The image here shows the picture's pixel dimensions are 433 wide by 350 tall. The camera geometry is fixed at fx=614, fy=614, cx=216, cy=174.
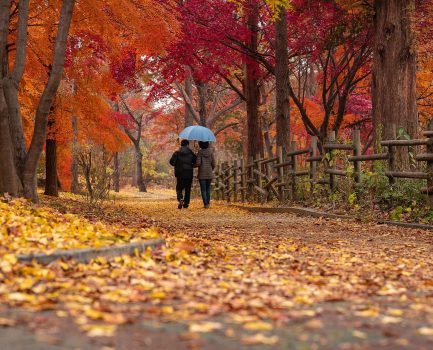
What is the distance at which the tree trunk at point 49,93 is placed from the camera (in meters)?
9.85

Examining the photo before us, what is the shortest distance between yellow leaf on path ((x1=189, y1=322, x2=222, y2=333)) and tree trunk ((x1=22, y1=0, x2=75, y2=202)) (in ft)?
24.8

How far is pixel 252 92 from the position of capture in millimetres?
18844

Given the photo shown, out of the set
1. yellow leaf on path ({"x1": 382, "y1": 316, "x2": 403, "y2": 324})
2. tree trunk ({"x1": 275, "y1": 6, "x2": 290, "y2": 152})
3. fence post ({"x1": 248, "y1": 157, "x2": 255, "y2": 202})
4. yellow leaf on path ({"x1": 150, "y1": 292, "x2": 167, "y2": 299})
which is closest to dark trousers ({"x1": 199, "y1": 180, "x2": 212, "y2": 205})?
tree trunk ({"x1": 275, "y1": 6, "x2": 290, "y2": 152})

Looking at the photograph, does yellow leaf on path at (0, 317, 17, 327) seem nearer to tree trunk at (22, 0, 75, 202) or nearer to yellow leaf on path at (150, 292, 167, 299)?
yellow leaf on path at (150, 292, 167, 299)

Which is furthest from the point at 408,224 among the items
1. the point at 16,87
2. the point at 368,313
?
the point at 16,87

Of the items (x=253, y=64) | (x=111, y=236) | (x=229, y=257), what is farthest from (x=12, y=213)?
(x=253, y=64)

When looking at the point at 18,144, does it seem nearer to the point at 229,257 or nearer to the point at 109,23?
the point at 109,23

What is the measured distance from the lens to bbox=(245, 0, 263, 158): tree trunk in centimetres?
1819

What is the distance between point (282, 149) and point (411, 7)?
5358 mm

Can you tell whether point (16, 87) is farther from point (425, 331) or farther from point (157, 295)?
point (425, 331)

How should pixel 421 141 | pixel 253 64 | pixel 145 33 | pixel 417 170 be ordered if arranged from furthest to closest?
pixel 253 64
pixel 145 33
pixel 417 170
pixel 421 141

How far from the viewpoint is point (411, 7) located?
11016mm

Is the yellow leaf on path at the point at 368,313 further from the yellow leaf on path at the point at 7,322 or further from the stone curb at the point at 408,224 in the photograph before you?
the stone curb at the point at 408,224

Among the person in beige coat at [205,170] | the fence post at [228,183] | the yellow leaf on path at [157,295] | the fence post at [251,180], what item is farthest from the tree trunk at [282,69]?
the yellow leaf on path at [157,295]
